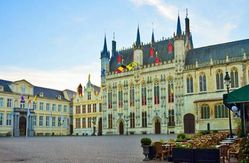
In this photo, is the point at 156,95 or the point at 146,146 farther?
the point at 156,95

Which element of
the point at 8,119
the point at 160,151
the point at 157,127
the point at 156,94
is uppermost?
the point at 156,94

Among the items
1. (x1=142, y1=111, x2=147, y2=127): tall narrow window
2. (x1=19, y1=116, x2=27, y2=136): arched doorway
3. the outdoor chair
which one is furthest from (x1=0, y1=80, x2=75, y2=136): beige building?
the outdoor chair

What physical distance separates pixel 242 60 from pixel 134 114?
22534 mm

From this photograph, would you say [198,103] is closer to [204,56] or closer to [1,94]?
[204,56]

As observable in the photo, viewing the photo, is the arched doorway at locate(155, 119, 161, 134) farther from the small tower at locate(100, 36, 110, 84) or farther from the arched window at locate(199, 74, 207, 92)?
the small tower at locate(100, 36, 110, 84)

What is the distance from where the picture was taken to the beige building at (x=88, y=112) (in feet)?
230

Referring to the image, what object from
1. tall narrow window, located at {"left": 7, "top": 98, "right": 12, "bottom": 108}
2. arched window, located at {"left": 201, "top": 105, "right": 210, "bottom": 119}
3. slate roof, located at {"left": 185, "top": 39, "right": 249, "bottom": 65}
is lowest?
arched window, located at {"left": 201, "top": 105, "right": 210, "bottom": 119}

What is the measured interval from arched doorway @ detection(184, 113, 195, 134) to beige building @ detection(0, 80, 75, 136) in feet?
94.6

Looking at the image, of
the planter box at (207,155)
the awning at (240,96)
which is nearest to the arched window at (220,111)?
the awning at (240,96)

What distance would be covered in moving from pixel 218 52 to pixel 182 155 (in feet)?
147

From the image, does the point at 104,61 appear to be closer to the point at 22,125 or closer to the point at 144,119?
the point at 144,119

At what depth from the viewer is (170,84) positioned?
5666cm

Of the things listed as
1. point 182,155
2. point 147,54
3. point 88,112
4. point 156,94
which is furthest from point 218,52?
point 182,155

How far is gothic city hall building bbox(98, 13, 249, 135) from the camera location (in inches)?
1975
